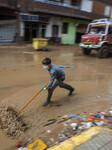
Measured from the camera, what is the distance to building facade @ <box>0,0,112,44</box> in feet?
44.3

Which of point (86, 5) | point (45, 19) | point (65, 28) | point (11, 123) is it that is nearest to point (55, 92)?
point (11, 123)

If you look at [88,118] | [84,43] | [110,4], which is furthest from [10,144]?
[110,4]

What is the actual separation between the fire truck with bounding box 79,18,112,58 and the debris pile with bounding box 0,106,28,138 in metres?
7.34

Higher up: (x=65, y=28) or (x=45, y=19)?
(x=45, y=19)

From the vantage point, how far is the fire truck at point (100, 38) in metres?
8.80

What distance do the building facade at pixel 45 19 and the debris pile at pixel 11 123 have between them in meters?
11.8

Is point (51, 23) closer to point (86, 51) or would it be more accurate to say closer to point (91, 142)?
point (86, 51)

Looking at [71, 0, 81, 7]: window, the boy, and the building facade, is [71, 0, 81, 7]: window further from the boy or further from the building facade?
the boy

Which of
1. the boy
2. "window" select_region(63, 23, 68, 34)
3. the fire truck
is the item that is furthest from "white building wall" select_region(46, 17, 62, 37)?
the boy

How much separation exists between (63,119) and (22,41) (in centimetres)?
1288

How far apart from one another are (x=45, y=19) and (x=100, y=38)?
8.75 metres

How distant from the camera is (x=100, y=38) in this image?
8.77 meters

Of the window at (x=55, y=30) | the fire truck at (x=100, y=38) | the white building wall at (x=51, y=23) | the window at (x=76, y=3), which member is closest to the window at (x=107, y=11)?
the window at (x=76, y=3)

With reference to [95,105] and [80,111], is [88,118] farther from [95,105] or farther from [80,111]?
[95,105]
